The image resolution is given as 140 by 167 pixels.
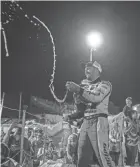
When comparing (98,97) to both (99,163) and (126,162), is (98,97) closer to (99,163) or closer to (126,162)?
(99,163)

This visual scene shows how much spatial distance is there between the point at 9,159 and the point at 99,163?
9.28 ft

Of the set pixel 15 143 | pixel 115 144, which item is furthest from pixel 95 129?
pixel 115 144

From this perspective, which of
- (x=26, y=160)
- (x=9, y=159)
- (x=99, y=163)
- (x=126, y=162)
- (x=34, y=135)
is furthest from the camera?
(x=34, y=135)

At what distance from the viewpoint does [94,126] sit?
3523mm

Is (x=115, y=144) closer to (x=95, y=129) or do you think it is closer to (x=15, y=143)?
(x=15, y=143)

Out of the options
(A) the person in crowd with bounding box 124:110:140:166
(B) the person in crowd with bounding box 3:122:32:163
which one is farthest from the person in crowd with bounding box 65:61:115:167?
(A) the person in crowd with bounding box 124:110:140:166

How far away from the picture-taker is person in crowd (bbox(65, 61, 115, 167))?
3.39 metres

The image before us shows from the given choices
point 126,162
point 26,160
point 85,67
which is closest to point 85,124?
point 85,67

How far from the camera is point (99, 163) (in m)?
3.38

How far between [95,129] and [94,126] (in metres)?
0.04

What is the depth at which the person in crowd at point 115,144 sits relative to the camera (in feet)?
26.0

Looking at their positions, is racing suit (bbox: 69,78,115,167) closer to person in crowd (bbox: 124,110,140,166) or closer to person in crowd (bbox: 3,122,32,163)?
person in crowd (bbox: 3,122,32,163)

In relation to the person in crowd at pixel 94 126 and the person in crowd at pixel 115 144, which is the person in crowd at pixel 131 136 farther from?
the person in crowd at pixel 94 126

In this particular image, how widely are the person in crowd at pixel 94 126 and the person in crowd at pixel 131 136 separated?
11.5 feet
